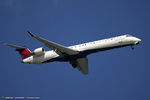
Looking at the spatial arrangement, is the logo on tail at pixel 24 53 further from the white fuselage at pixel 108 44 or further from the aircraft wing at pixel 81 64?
the white fuselage at pixel 108 44

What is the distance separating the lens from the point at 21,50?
26141mm

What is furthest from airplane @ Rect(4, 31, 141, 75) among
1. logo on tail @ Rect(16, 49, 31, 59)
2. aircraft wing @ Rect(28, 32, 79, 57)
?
logo on tail @ Rect(16, 49, 31, 59)

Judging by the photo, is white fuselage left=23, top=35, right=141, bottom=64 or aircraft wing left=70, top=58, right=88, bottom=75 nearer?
white fuselage left=23, top=35, right=141, bottom=64

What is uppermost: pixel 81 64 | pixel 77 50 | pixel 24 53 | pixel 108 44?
pixel 24 53

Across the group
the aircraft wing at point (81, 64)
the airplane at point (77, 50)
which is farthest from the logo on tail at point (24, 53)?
the aircraft wing at point (81, 64)

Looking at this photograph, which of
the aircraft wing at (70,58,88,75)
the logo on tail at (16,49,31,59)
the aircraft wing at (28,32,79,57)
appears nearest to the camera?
the aircraft wing at (28,32,79,57)

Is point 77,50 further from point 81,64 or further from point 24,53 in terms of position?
point 24,53

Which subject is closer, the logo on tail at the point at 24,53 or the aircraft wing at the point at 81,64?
the aircraft wing at the point at 81,64

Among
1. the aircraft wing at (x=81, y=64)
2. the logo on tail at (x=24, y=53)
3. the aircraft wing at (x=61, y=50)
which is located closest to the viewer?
the aircraft wing at (x=61, y=50)

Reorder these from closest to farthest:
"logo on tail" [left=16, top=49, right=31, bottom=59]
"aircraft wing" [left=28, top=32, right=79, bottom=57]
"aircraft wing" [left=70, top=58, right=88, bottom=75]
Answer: "aircraft wing" [left=28, top=32, right=79, bottom=57]
"aircraft wing" [left=70, top=58, right=88, bottom=75]
"logo on tail" [left=16, top=49, right=31, bottom=59]

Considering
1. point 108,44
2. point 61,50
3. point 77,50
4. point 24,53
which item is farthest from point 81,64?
point 24,53

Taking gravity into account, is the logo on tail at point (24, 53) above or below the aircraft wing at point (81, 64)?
above

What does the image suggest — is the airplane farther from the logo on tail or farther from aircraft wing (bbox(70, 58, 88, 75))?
the logo on tail

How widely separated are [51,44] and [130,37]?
6902 millimetres
